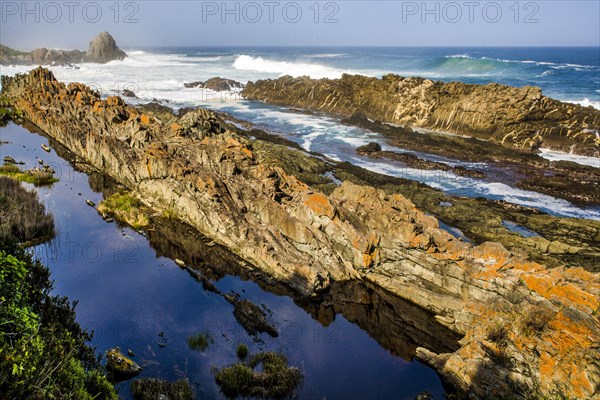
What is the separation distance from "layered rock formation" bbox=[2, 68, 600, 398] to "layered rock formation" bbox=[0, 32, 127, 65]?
14855 centimetres

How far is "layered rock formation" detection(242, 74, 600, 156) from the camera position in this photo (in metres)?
53.2

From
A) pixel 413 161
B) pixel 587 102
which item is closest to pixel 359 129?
pixel 413 161

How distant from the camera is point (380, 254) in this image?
22.4 m

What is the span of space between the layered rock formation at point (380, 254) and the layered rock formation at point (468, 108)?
39.0 metres

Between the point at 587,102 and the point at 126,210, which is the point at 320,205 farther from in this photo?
the point at 587,102

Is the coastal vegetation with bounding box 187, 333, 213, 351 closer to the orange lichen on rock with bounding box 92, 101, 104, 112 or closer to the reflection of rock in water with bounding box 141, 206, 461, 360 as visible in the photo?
the reflection of rock in water with bounding box 141, 206, 461, 360

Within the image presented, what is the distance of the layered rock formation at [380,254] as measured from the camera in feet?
Answer: 47.2

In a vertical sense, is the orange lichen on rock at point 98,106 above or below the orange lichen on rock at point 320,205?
above

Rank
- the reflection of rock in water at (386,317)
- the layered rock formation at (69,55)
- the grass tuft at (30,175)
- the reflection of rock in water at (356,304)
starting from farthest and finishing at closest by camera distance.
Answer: the layered rock formation at (69,55)
the grass tuft at (30,175)
the reflection of rock in water at (356,304)
the reflection of rock in water at (386,317)

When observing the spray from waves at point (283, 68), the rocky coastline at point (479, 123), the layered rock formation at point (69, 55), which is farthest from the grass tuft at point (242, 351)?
the layered rock formation at point (69, 55)

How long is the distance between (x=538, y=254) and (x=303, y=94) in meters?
66.5

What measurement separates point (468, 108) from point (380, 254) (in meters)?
47.1

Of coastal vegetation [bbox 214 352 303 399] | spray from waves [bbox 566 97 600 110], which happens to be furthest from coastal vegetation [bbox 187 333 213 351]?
spray from waves [bbox 566 97 600 110]

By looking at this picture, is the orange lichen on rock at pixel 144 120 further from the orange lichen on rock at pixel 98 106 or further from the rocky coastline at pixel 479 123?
the rocky coastline at pixel 479 123
